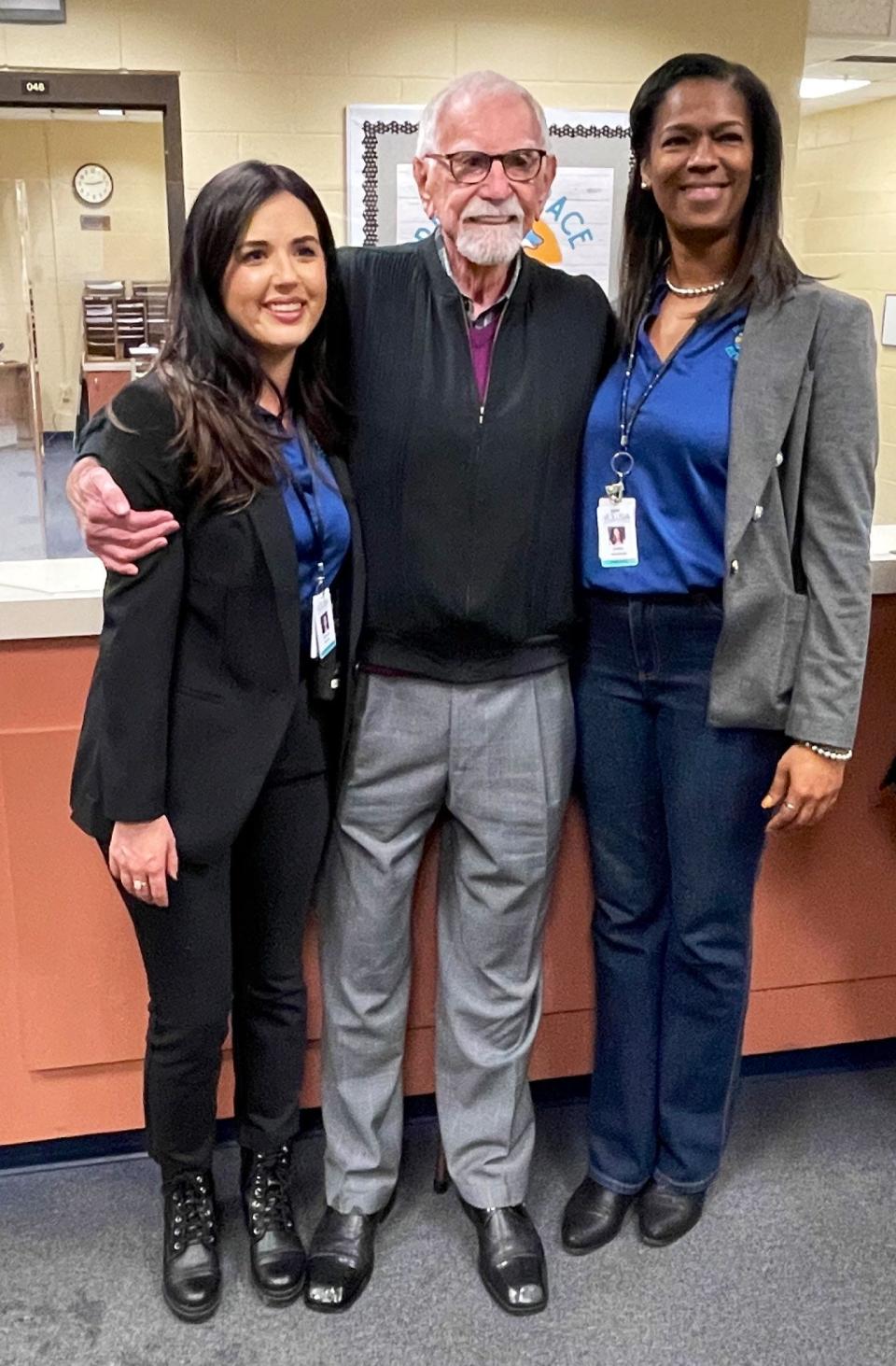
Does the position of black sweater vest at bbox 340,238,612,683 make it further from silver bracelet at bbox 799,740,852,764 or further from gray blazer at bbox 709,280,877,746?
silver bracelet at bbox 799,740,852,764

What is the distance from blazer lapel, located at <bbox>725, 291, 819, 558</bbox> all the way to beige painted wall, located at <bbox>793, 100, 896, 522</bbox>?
15.9 ft

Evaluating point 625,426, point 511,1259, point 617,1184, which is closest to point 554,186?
point 625,426

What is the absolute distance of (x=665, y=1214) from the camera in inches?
70.2

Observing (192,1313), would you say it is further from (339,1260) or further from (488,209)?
(488,209)

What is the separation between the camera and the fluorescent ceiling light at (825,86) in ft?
17.5

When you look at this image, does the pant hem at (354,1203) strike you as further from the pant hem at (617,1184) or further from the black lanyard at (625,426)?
the black lanyard at (625,426)

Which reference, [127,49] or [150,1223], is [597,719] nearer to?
[150,1223]

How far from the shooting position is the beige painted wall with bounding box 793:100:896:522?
5.91 meters

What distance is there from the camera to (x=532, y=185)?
1486 millimetres

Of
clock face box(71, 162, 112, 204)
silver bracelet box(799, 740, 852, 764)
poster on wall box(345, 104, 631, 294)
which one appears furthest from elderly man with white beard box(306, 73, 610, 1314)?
clock face box(71, 162, 112, 204)

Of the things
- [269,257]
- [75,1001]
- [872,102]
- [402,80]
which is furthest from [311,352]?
[872,102]

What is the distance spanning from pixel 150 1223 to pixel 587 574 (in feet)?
3.93

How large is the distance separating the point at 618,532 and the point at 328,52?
3.16 metres

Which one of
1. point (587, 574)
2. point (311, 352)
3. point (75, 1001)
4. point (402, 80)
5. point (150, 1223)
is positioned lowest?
point (150, 1223)
